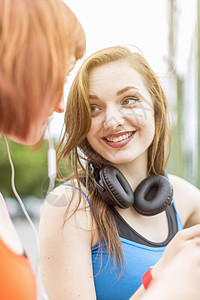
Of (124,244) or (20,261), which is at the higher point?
(20,261)

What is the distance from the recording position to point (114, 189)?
1.28 meters

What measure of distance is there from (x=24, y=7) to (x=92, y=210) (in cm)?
82

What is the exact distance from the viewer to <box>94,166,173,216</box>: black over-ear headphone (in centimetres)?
128

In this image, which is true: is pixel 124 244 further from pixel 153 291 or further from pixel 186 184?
pixel 153 291

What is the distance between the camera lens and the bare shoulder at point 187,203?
1592mm

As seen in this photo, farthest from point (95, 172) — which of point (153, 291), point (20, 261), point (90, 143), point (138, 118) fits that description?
point (153, 291)

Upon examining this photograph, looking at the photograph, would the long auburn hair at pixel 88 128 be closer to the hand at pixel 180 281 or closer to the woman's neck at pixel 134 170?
the woman's neck at pixel 134 170

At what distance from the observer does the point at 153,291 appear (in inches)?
24.8

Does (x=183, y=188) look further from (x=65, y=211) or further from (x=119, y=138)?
(x=65, y=211)

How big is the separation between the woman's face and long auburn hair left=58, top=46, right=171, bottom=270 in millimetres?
31

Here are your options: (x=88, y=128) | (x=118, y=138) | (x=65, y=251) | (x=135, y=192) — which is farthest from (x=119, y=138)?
(x=65, y=251)

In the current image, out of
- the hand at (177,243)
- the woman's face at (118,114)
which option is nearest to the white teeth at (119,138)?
the woman's face at (118,114)

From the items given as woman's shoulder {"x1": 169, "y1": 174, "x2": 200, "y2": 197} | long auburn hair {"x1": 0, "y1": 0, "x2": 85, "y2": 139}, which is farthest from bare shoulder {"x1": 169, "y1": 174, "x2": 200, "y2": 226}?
long auburn hair {"x1": 0, "y1": 0, "x2": 85, "y2": 139}

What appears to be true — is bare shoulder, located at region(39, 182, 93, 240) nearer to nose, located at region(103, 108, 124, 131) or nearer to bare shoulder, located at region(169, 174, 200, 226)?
nose, located at region(103, 108, 124, 131)
